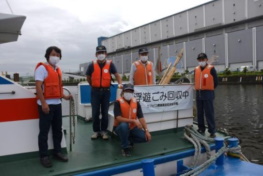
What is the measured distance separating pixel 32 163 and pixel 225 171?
10.3 ft

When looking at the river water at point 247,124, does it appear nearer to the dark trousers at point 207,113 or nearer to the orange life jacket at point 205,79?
the dark trousers at point 207,113

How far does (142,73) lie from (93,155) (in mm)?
2175

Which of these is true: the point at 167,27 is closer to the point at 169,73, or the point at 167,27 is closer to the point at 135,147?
the point at 169,73

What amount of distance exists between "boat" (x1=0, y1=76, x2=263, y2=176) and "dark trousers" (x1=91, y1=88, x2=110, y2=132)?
8.7 inches

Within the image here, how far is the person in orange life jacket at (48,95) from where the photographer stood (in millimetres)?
3809

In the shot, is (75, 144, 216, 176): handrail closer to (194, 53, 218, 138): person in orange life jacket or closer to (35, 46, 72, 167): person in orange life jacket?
(35, 46, 72, 167): person in orange life jacket

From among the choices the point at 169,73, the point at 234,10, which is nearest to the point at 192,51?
the point at 234,10

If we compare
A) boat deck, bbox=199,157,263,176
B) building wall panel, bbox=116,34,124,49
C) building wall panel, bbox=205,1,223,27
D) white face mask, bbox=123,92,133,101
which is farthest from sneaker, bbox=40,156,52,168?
building wall panel, bbox=116,34,124,49

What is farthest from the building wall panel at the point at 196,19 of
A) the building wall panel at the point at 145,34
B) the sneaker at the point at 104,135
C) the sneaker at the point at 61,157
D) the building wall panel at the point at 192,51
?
the sneaker at the point at 61,157

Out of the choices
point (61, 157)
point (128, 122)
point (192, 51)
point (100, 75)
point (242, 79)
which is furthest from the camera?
point (192, 51)

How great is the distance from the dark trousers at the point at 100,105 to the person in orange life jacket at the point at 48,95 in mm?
1044

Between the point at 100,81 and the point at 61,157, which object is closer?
the point at 61,157

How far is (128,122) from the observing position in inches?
171

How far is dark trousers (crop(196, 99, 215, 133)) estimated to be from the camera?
18.4 ft
